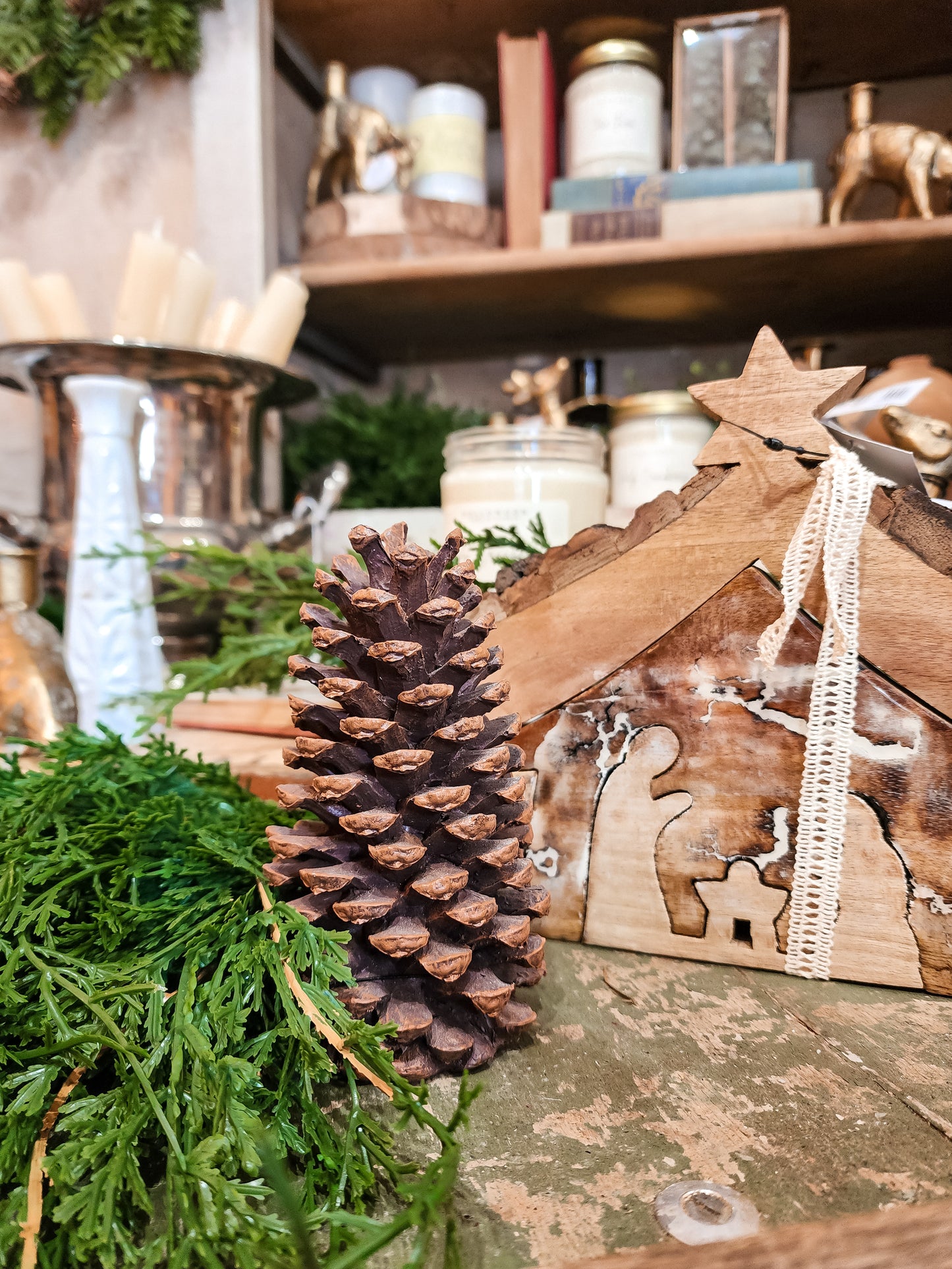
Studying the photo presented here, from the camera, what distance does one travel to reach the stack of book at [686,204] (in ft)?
2.51

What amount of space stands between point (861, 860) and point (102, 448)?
0.52 m

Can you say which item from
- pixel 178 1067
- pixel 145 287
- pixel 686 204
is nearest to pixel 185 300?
pixel 145 287

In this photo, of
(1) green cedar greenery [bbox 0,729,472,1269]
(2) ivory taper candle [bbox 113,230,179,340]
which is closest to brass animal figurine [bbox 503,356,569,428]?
(2) ivory taper candle [bbox 113,230,179,340]

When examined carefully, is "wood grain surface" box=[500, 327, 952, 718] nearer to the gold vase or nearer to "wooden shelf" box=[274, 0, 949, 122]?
the gold vase

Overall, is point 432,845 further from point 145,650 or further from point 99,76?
point 99,76

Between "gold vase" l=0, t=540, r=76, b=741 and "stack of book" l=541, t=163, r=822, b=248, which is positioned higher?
"stack of book" l=541, t=163, r=822, b=248

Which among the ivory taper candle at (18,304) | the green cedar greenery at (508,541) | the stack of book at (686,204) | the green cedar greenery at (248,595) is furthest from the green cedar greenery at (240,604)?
the stack of book at (686,204)

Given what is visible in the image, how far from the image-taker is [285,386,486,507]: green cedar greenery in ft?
2.91

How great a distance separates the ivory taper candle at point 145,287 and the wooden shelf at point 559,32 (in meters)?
0.45

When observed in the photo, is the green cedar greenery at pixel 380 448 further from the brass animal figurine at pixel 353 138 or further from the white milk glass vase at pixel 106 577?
the white milk glass vase at pixel 106 577

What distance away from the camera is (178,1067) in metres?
0.21

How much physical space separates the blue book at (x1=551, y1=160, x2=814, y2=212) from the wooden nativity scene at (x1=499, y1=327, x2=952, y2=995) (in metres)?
0.57

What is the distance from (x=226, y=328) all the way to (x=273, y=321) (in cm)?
5

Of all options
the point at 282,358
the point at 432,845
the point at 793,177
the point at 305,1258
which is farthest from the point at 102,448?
the point at 793,177
